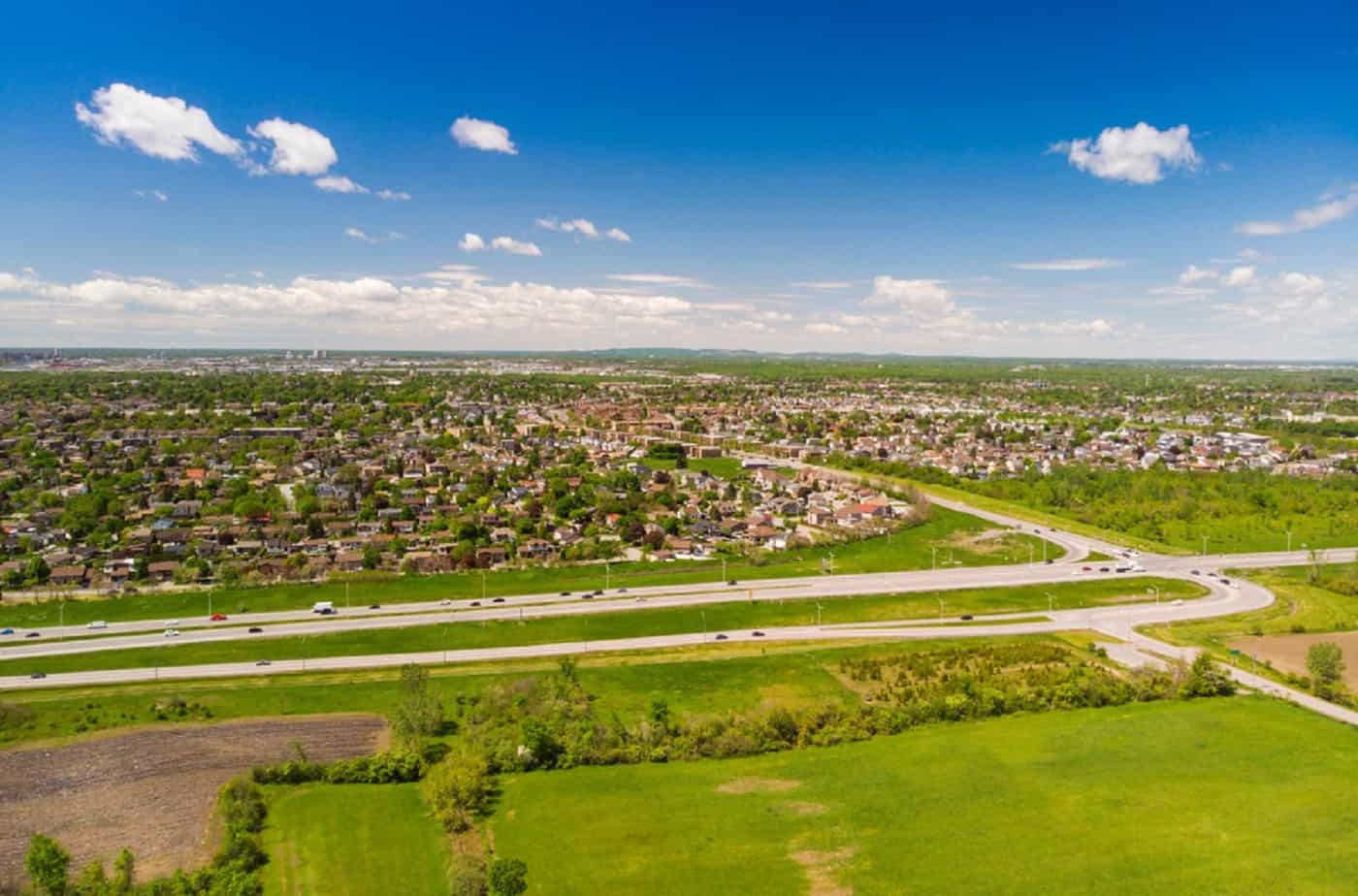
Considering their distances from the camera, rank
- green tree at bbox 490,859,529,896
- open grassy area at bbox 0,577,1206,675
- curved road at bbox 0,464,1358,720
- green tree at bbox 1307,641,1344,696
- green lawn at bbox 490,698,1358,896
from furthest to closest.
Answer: open grassy area at bbox 0,577,1206,675, curved road at bbox 0,464,1358,720, green tree at bbox 1307,641,1344,696, green lawn at bbox 490,698,1358,896, green tree at bbox 490,859,529,896

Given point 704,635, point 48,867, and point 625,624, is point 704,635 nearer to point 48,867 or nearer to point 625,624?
point 625,624

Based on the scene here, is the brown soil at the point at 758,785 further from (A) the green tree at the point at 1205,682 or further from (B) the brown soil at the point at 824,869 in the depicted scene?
(A) the green tree at the point at 1205,682

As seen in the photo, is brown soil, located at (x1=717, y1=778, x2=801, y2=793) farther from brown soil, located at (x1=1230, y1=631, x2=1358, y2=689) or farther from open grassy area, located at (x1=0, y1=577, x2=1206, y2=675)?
brown soil, located at (x1=1230, y1=631, x2=1358, y2=689)

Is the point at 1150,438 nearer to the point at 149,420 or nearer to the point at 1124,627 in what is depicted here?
the point at 1124,627

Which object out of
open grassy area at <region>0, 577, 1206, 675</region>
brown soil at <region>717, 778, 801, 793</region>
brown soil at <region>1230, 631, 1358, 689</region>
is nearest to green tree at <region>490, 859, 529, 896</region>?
brown soil at <region>717, 778, 801, 793</region>

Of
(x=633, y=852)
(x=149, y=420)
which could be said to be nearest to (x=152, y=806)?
(x=633, y=852)

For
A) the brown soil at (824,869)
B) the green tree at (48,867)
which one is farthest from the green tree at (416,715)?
the brown soil at (824,869)

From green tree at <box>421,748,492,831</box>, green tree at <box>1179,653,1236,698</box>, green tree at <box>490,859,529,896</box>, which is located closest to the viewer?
green tree at <box>490,859,529,896</box>

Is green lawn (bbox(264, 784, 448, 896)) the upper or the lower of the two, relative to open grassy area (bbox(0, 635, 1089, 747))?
upper
